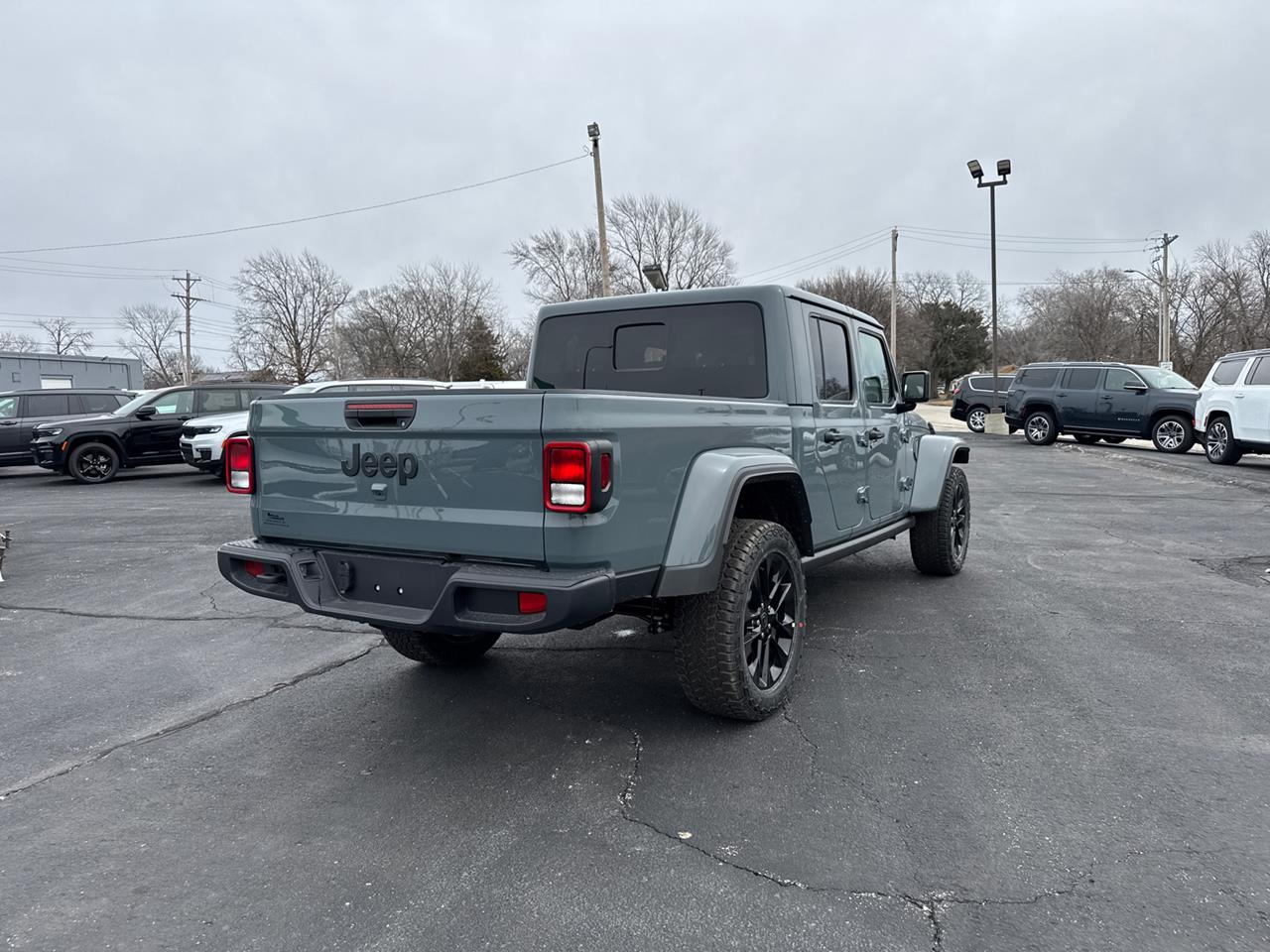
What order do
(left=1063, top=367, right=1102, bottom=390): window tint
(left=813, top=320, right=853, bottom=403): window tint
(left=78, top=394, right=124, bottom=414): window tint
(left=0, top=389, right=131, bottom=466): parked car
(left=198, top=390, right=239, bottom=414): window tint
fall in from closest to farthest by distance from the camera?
(left=813, top=320, right=853, bottom=403): window tint, (left=198, top=390, right=239, bottom=414): window tint, (left=0, top=389, right=131, bottom=466): parked car, (left=78, top=394, right=124, bottom=414): window tint, (left=1063, top=367, right=1102, bottom=390): window tint

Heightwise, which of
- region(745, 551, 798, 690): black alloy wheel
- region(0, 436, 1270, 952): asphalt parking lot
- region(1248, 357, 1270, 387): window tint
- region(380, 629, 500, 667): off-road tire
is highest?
region(1248, 357, 1270, 387): window tint

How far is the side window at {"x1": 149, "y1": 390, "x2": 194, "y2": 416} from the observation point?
14.8m

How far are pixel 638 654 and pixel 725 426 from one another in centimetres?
167

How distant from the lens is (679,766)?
3.24 meters

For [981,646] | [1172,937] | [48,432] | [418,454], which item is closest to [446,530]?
[418,454]

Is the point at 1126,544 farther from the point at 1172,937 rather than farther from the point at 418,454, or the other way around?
the point at 418,454

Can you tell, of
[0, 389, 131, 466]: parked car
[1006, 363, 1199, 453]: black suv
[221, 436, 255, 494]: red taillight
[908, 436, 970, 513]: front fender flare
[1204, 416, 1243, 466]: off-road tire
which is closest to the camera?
[221, 436, 255, 494]: red taillight

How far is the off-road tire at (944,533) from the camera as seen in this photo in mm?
6082

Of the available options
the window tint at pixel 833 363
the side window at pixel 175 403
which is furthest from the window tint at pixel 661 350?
the side window at pixel 175 403

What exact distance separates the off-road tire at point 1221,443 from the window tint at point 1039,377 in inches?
186

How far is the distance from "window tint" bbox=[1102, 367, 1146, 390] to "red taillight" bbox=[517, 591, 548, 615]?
18.3 m

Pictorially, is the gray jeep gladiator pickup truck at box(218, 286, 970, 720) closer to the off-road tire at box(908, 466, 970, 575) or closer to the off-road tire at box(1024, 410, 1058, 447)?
the off-road tire at box(908, 466, 970, 575)

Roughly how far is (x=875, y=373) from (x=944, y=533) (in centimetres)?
147

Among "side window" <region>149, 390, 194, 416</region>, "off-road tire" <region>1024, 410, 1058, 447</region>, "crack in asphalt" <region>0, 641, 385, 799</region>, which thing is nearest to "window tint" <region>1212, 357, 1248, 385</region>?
"off-road tire" <region>1024, 410, 1058, 447</region>
